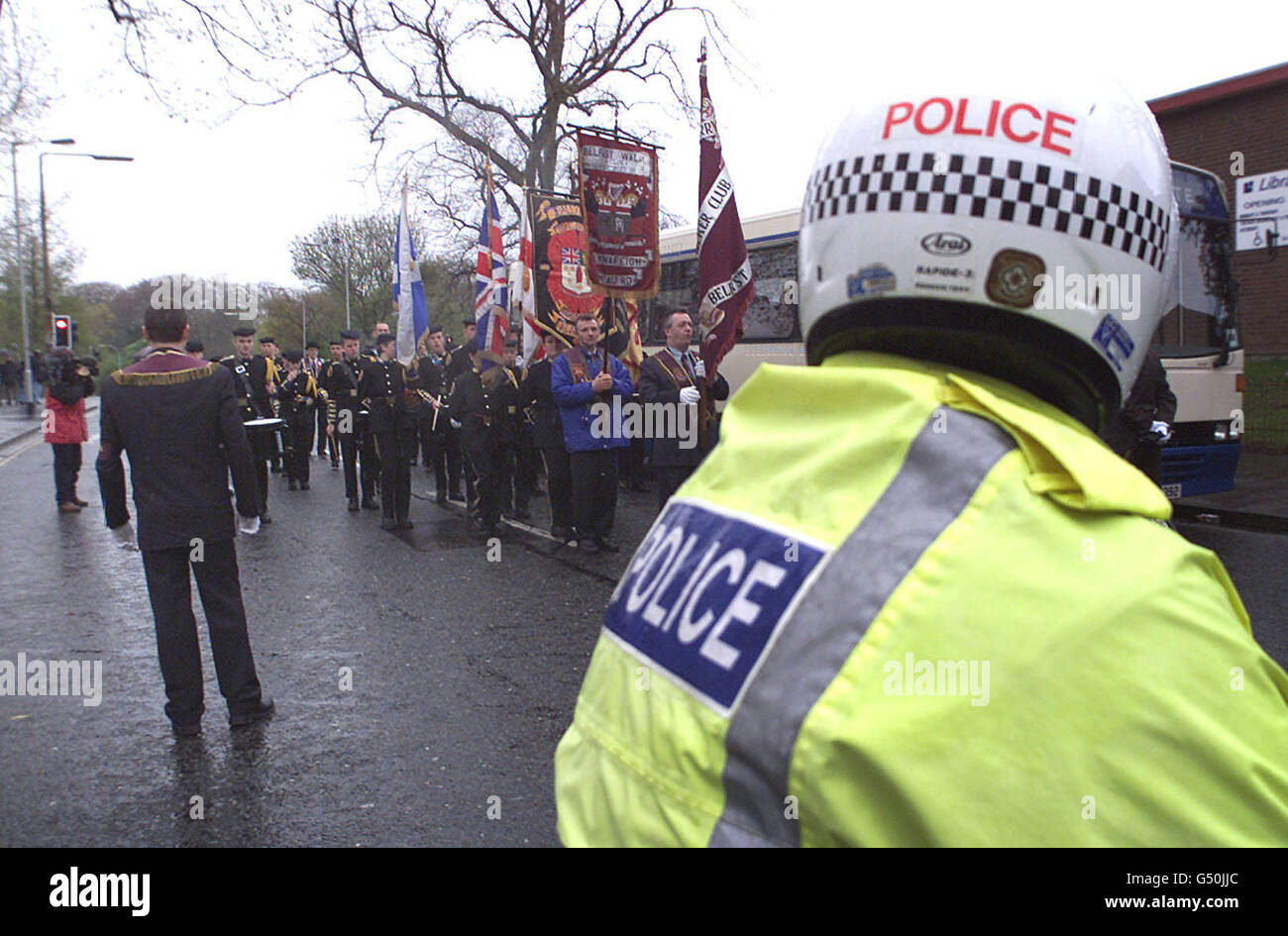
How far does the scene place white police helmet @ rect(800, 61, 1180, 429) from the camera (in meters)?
1.11

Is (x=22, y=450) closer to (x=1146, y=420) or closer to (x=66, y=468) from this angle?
(x=66, y=468)

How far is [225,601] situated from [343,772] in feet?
3.79

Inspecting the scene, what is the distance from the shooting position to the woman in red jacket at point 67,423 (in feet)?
36.2

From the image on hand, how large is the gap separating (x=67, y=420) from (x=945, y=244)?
39.1 feet

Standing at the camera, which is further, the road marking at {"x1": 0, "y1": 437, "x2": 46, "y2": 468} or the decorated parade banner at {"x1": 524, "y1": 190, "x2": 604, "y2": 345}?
the road marking at {"x1": 0, "y1": 437, "x2": 46, "y2": 468}

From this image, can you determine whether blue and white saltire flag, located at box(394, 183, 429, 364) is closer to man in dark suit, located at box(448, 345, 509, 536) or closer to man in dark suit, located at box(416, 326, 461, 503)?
man in dark suit, located at box(448, 345, 509, 536)

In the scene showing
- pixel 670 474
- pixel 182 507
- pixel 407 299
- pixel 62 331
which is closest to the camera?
pixel 182 507

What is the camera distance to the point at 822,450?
101 cm

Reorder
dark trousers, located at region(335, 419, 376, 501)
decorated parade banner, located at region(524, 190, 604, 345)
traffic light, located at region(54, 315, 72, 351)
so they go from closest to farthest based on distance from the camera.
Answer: dark trousers, located at region(335, 419, 376, 501) → decorated parade banner, located at region(524, 190, 604, 345) → traffic light, located at region(54, 315, 72, 351)

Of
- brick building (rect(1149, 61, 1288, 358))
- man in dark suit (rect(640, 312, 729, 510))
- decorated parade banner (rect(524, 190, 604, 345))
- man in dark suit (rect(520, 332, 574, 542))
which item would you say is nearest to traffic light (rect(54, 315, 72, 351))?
decorated parade banner (rect(524, 190, 604, 345))

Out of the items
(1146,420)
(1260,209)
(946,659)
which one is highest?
(1260,209)

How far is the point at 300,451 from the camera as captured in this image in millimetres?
13578

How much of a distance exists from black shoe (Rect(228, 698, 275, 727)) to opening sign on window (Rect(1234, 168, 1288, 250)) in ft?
39.1

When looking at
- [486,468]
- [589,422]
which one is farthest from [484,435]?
[589,422]
